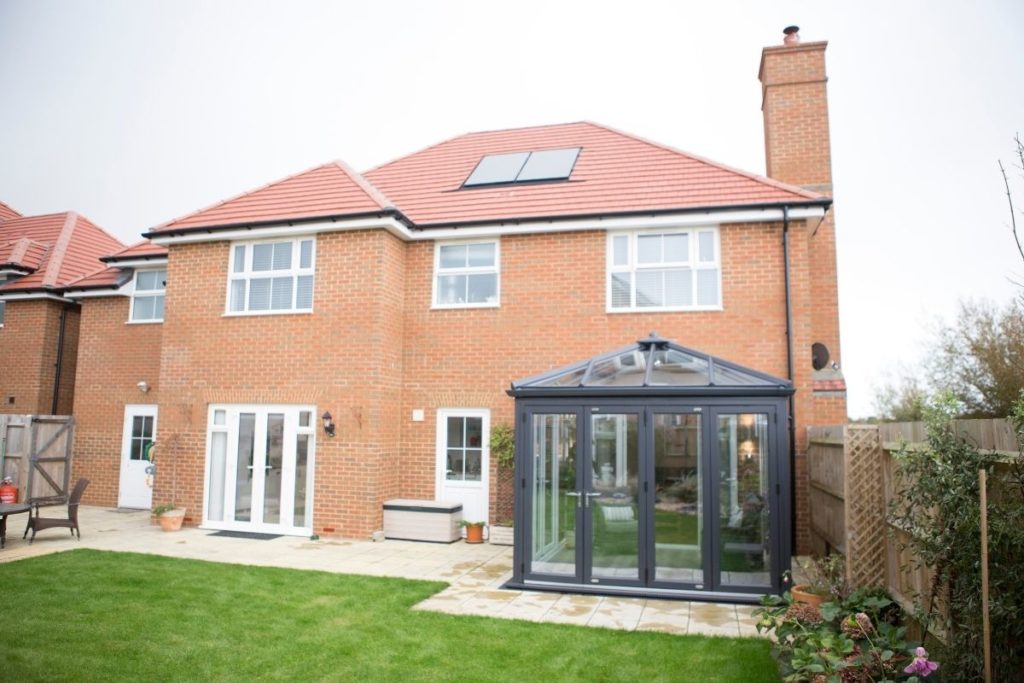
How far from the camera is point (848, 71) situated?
39.9 feet

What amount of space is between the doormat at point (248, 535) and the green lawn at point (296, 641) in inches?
119

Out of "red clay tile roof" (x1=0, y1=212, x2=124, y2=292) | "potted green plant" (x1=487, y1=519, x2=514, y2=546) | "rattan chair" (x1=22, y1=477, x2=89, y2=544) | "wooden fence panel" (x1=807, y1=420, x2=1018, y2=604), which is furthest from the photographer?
"red clay tile roof" (x1=0, y1=212, x2=124, y2=292)

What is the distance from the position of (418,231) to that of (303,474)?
4.73m

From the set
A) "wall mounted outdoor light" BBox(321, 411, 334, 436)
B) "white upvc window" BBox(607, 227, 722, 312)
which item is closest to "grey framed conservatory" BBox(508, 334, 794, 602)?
"white upvc window" BBox(607, 227, 722, 312)

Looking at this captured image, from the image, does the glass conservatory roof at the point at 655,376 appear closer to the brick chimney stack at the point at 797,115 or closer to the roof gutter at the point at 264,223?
the roof gutter at the point at 264,223

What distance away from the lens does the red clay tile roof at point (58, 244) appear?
16094 millimetres

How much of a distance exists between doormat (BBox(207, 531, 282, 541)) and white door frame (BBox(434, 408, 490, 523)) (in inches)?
110

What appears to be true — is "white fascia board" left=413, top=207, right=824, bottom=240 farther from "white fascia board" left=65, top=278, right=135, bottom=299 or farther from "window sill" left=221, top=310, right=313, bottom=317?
"white fascia board" left=65, top=278, right=135, bottom=299

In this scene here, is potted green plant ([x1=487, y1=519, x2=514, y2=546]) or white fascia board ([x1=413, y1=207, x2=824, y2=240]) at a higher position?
white fascia board ([x1=413, y1=207, x2=824, y2=240])

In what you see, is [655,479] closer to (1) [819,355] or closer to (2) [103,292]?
(1) [819,355]

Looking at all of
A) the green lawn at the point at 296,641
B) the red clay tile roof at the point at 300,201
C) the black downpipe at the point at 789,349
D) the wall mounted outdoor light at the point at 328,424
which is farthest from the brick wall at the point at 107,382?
the black downpipe at the point at 789,349

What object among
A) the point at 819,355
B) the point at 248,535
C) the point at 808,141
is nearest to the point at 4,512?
the point at 248,535

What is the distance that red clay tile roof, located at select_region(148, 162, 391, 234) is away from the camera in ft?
39.2

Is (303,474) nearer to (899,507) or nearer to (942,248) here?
(899,507)
